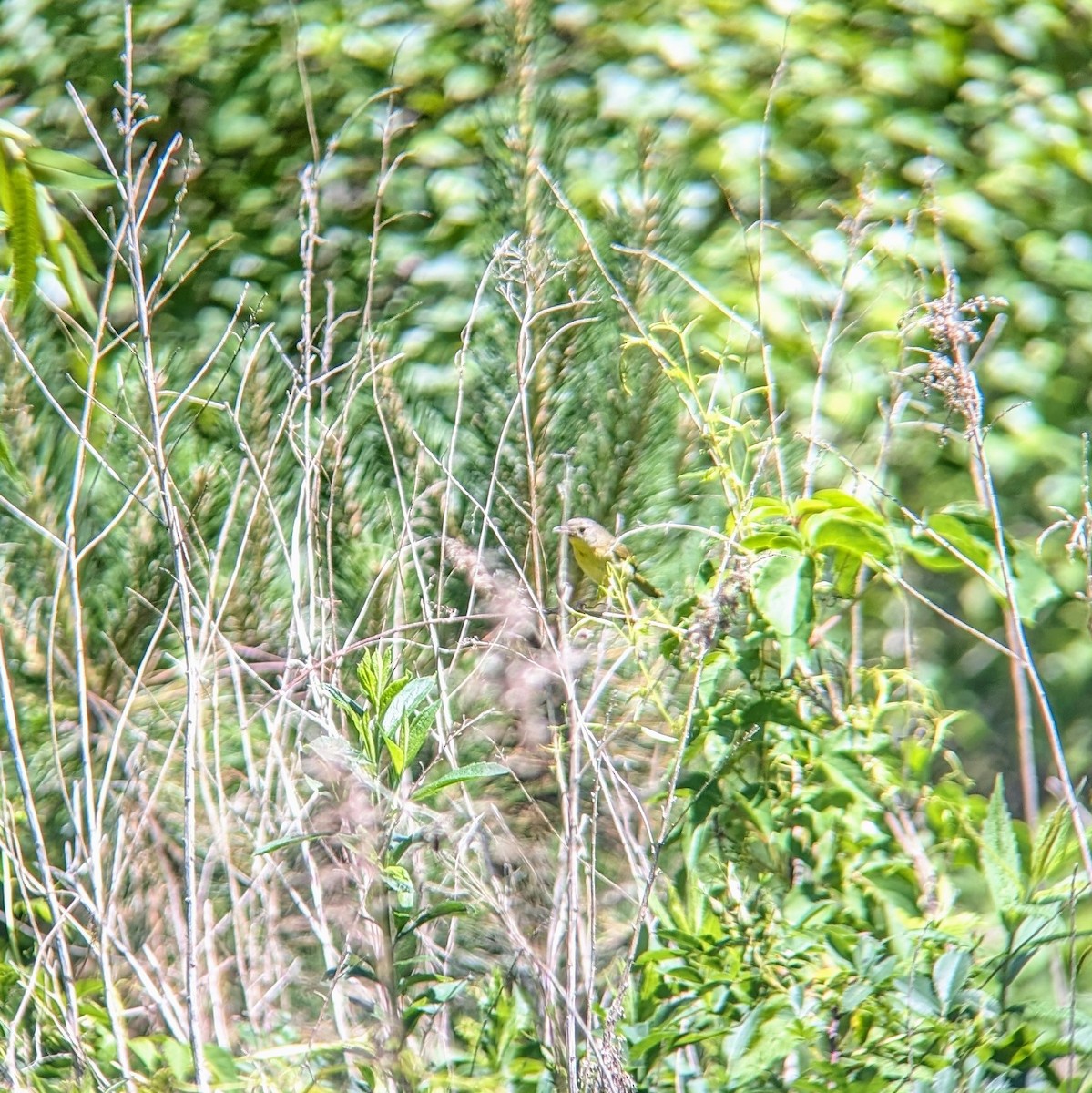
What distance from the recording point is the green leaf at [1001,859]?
50.4 inches

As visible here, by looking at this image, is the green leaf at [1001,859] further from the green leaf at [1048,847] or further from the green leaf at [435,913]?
the green leaf at [435,913]

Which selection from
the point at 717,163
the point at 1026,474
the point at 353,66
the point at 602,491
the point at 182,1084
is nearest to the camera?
the point at 182,1084

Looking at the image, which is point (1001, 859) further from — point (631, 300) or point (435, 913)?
point (631, 300)

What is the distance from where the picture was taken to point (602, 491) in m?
2.13

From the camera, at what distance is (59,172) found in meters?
1.61

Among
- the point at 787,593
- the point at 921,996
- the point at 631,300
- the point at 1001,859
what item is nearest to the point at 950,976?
the point at 921,996

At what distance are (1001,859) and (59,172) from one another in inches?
52.4

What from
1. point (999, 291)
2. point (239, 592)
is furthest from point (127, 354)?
point (999, 291)

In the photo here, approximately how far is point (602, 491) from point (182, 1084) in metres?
1.12

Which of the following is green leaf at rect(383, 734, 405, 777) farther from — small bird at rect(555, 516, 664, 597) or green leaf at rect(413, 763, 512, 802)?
small bird at rect(555, 516, 664, 597)

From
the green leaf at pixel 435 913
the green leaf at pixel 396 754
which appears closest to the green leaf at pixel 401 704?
the green leaf at pixel 396 754

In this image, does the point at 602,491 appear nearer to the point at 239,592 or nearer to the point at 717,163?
the point at 239,592

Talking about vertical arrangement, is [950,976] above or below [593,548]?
above

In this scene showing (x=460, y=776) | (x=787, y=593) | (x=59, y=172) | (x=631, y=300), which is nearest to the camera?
(x=460, y=776)
